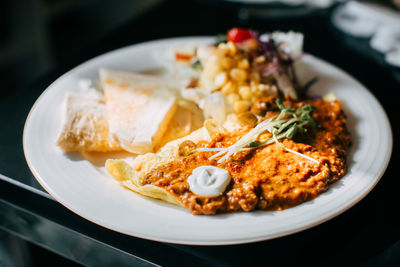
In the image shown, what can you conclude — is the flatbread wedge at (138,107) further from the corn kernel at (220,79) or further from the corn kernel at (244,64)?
the corn kernel at (244,64)

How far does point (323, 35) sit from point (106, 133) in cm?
249

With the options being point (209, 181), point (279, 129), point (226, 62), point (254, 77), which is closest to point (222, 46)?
point (226, 62)

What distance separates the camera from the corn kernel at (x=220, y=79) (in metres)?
2.62

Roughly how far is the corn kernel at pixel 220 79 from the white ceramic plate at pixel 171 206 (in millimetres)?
807

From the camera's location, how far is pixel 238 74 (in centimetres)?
263

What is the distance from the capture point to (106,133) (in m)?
2.34

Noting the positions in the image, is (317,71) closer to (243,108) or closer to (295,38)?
(295,38)

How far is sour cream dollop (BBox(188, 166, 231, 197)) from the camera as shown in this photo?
70.2 inches

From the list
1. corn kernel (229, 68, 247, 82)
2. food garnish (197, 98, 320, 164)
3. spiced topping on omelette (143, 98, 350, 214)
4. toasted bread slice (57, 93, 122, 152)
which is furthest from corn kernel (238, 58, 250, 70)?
toasted bread slice (57, 93, 122, 152)

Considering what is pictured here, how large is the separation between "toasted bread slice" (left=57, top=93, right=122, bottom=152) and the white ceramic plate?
0.22ft

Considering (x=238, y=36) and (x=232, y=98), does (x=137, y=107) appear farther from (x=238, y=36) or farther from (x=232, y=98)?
(x=238, y=36)

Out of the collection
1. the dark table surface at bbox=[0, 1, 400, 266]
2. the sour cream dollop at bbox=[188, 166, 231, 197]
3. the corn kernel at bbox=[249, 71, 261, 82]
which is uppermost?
the sour cream dollop at bbox=[188, 166, 231, 197]

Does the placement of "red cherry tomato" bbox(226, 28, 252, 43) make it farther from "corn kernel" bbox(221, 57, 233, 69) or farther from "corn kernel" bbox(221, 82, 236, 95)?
"corn kernel" bbox(221, 82, 236, 95)

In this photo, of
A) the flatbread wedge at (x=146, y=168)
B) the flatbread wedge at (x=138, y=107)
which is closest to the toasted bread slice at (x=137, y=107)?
the flatbread wedge at (x=138, y=107)
